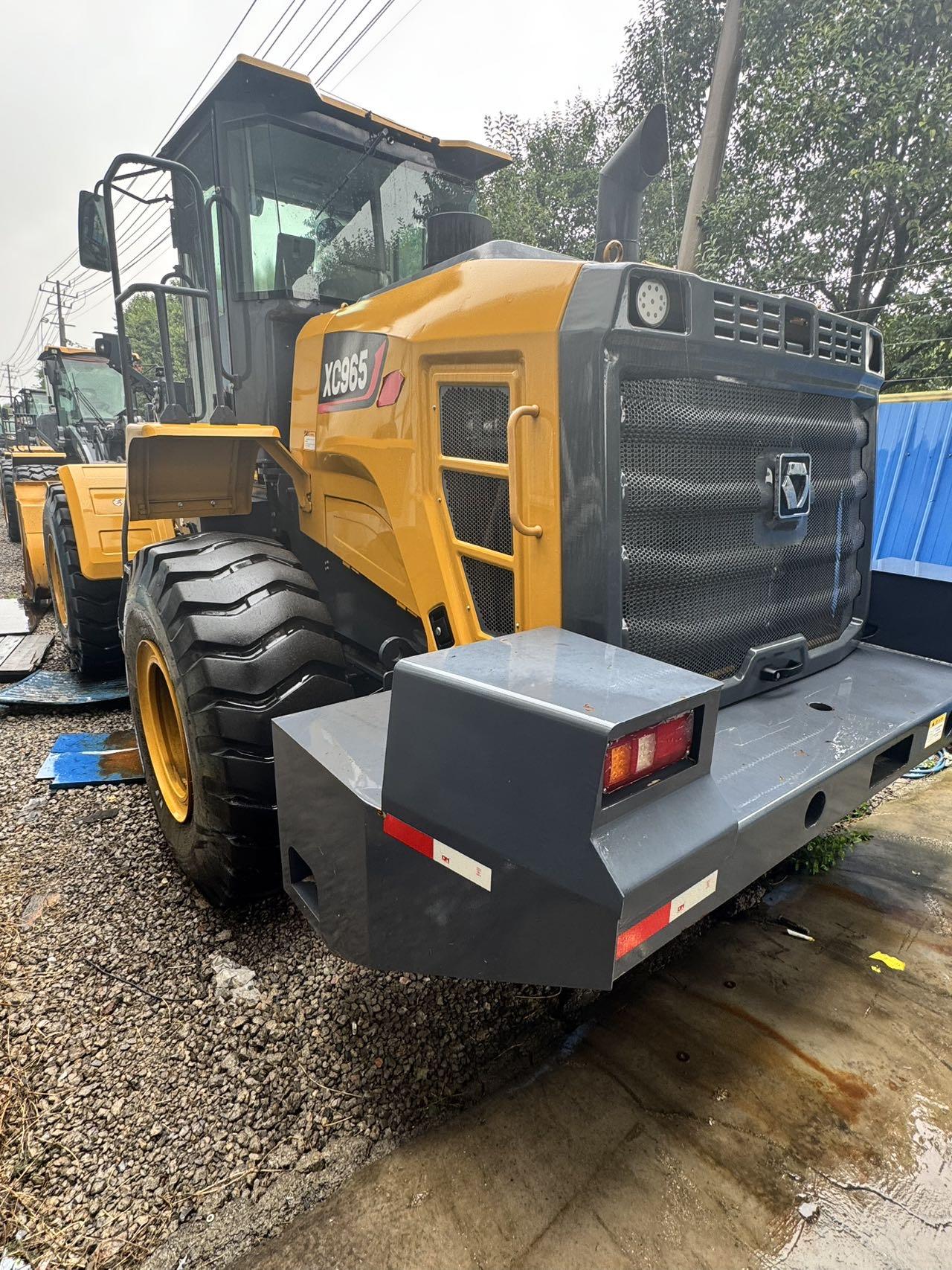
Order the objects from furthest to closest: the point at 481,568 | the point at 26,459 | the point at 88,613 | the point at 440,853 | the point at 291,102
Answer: the point at 26,459 < the point at 88,613 < the point at 291,102 < the point at 481,568 < the point at 440,853

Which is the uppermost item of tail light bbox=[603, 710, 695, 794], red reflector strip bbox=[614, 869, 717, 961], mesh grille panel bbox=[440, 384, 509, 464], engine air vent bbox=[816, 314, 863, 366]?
engine air vent bbox=[816, 314, 863, 366]

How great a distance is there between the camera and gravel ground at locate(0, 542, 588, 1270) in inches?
65.8

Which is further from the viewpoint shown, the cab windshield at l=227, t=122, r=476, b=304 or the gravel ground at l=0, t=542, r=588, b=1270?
the cab windshield at l=227, t=122, r=476, b=304

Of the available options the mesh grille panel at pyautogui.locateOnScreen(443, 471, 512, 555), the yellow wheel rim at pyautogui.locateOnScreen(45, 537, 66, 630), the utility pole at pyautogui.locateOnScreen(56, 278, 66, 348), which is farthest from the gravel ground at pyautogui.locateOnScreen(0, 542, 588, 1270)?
the utility pole at pyautogui.locateOnScreen(56, 278, 66, 348)

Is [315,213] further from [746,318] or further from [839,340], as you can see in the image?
[839,340]

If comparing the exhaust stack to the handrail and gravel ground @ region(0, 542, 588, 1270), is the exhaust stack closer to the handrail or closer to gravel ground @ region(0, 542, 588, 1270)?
the handrail

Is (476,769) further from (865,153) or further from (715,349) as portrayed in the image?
(865,153)

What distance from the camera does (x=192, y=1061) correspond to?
6.77 feet

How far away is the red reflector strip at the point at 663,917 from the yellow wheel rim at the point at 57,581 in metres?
5.25

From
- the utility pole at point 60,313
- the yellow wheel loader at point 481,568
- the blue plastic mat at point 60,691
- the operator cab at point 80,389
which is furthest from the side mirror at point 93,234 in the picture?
the utility pole at point 60,313

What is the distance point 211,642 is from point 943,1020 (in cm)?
260

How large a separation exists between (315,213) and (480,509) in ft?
6.35

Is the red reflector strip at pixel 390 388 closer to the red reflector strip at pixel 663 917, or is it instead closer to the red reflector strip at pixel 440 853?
the red reflector strip at pixel 440 853

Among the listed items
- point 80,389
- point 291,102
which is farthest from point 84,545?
point 80,389
